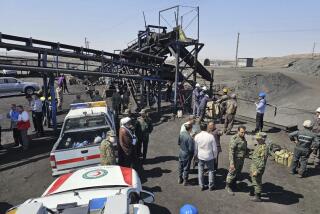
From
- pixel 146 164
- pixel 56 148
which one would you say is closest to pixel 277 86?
pixel 146 164

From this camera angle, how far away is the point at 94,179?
584cm

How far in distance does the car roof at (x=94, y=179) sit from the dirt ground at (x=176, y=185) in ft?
5.72

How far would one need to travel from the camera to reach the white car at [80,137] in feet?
27.6

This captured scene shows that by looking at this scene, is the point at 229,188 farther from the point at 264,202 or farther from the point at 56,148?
the point at 56,148

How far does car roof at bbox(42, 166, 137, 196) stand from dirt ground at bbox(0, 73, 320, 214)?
174 cm

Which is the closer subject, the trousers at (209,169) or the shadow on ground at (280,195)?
the shadow on ground at (280,195)

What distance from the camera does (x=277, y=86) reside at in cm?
3198

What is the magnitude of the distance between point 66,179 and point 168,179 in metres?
3.84

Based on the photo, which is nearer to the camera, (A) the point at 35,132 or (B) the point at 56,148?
(B) the point at 56,148

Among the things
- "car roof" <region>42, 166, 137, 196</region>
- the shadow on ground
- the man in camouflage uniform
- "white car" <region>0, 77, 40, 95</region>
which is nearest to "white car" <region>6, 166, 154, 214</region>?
"car roof" <region>42, 166, 137, 196</region>

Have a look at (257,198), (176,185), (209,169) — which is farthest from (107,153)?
(257,198)

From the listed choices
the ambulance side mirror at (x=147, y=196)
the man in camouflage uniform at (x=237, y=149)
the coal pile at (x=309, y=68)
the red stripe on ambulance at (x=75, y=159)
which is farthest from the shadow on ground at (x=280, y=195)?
the coal pile at (x=309, y=68)

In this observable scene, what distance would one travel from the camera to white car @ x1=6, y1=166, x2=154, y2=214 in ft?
14.0

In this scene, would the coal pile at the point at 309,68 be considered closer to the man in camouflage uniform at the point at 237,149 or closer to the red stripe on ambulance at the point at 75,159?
the man in camouflage uniform at the point at 237,149
